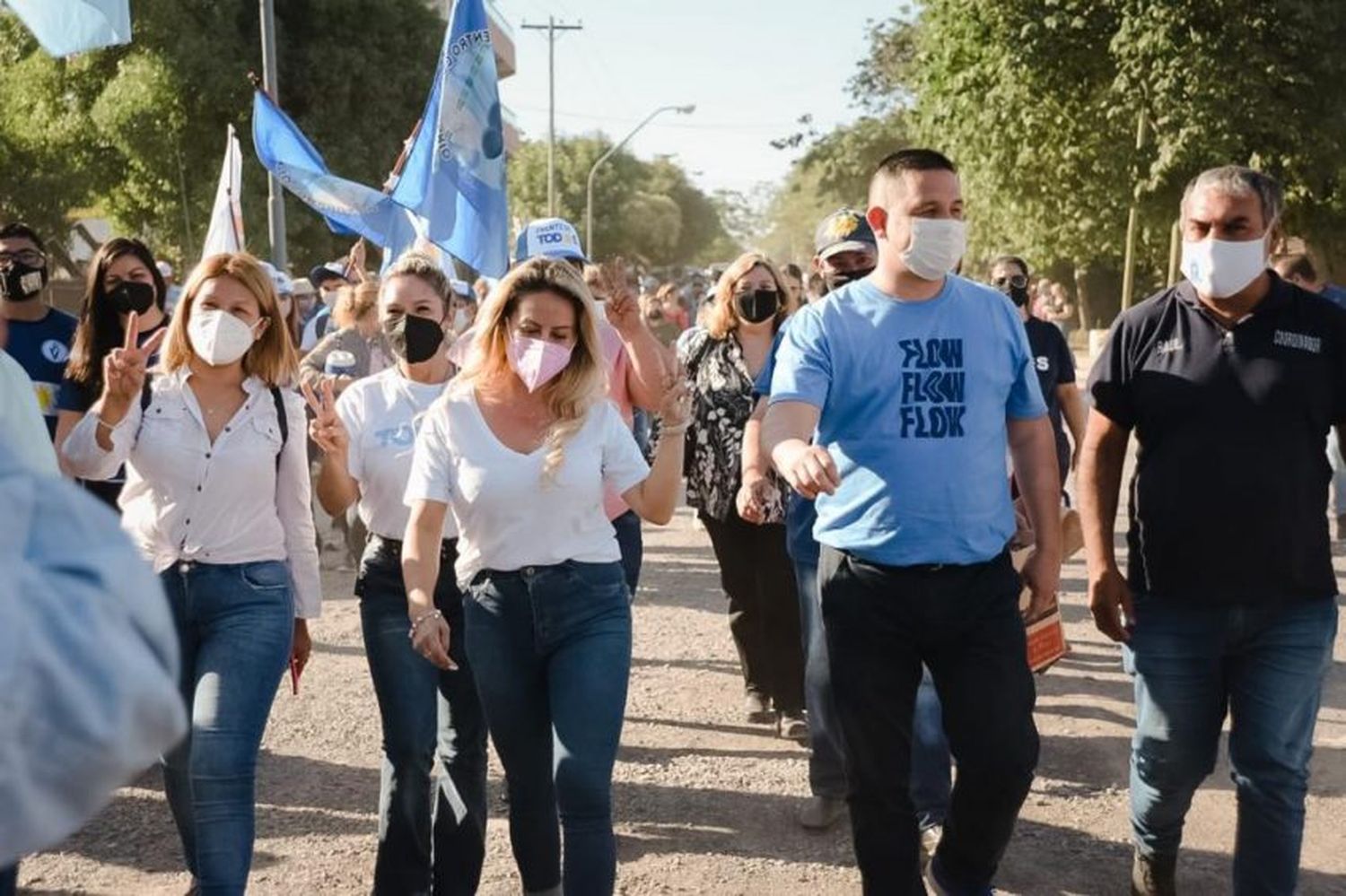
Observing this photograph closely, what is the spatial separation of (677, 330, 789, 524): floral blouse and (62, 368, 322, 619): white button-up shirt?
248cm

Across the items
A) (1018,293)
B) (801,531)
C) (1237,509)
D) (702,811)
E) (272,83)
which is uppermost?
(272,83)

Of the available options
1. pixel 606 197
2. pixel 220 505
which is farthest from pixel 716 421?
pixel 606 197

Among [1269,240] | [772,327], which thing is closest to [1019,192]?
[772,327]

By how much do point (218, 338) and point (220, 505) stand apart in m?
0.47

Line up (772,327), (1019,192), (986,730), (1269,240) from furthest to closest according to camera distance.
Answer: (1019,192) < (772,327) < (1269,240) < (986,730)

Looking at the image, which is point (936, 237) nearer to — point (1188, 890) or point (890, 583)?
point (890, 583)

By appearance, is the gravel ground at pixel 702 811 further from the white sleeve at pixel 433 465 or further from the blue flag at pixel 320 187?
the blue flag at pixel 320 187

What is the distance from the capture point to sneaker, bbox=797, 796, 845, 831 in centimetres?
532

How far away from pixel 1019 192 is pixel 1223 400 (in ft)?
87.0

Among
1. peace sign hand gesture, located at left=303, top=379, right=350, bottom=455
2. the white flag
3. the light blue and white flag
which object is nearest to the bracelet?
peace sign hand gesture, located at left=303, top=379, right=350, bottom=455

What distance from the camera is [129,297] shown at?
16.1ft

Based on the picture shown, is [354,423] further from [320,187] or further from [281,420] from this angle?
[320,187]

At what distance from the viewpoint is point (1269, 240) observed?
4.09 meters

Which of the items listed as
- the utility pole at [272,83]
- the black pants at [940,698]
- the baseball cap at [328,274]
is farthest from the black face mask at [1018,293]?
the utility pole at [272,83]
